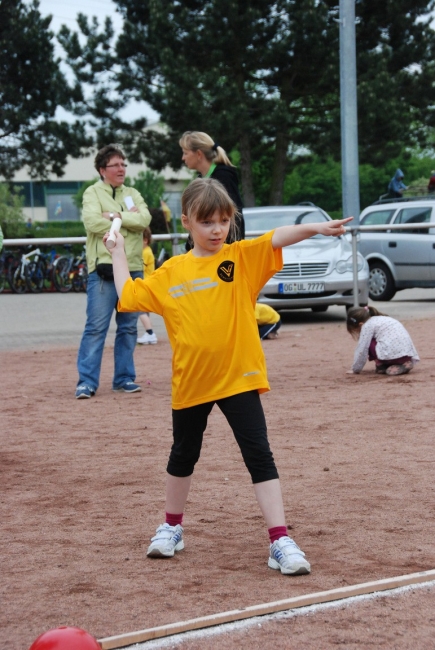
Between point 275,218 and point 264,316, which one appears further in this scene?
point 275,218

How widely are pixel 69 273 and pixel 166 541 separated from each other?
1717 centimetres

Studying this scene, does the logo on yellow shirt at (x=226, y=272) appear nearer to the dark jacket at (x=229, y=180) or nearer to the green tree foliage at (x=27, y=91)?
the dark jacket at (x=229, y=180)

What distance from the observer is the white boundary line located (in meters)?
3.34

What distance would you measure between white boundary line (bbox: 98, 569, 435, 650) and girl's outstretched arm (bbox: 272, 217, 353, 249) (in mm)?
1289

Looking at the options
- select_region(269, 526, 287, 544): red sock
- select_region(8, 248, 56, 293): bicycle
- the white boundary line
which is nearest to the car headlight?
select_region(8, 248, 56, 293): bicycle

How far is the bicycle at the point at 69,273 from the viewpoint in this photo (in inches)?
802

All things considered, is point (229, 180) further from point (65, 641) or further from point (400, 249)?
point (400, 249)

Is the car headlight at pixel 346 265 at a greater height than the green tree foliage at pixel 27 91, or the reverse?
the green tree foliage at pixel 27 91

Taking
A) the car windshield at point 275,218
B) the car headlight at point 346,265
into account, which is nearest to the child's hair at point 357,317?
the car headlight at point 346,265

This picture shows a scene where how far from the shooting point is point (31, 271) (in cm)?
2066

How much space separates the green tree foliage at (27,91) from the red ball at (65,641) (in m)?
35.7

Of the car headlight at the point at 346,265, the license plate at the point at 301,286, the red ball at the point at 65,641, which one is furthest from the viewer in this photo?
the car headlight at the point at 346,265

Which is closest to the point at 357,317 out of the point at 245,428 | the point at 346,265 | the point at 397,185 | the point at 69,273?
the point at 245,428

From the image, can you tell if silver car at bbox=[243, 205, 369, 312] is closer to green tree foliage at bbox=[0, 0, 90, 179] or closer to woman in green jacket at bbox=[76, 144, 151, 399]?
woman in green jacket at bbox=[76, 144, 151, 399]
